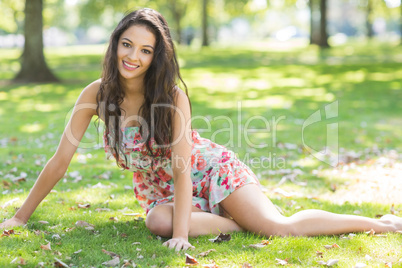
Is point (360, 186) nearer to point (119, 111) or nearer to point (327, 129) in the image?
point (119, 111)

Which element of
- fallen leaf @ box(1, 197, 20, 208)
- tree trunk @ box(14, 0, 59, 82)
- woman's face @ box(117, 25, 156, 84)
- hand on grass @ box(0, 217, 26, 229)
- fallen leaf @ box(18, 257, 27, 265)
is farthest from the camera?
tree trunk @ box(14, 0, 59, 82)

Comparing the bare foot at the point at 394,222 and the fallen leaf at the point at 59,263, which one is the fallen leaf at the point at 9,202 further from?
the bare foot at the point at 394,222

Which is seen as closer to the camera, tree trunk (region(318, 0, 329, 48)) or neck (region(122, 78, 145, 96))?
neck (region(122, 78, 145, 96))

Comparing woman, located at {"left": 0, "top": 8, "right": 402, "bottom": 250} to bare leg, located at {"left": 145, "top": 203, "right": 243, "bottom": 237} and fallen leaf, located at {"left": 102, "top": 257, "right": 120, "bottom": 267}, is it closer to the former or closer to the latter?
bare leg, located at {"left": 145, "top": 203, "right": 243, "bottom": 237}

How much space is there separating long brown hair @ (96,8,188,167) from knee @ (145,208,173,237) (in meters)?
0.51

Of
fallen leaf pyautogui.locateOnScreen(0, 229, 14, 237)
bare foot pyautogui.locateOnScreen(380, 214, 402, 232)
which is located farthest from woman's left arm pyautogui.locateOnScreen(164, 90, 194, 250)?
bare foot pyautogui.locateOnScreen(380, 214, 402, 232)

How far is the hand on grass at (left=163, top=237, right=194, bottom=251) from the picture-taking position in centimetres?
359

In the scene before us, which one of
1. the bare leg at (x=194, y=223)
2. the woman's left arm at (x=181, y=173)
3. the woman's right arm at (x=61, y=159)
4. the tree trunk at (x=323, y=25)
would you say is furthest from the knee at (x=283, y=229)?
the tree trunk at (x=323, y=25)

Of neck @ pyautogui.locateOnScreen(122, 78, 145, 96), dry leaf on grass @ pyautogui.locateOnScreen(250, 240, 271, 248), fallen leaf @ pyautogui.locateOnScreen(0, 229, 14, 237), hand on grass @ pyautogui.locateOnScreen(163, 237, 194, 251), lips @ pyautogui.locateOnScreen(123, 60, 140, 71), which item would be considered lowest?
dry leaf on grass @ pyautogui.locateOnScreen(250, 240, 271, 248)

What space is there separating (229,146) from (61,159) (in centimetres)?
453

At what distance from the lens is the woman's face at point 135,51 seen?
378 centimetres

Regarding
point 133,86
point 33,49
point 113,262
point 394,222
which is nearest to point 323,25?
point 33,49

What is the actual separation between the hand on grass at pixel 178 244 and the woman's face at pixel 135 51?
138cm

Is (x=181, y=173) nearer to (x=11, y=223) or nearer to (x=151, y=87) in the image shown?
(x=151, y=87)
